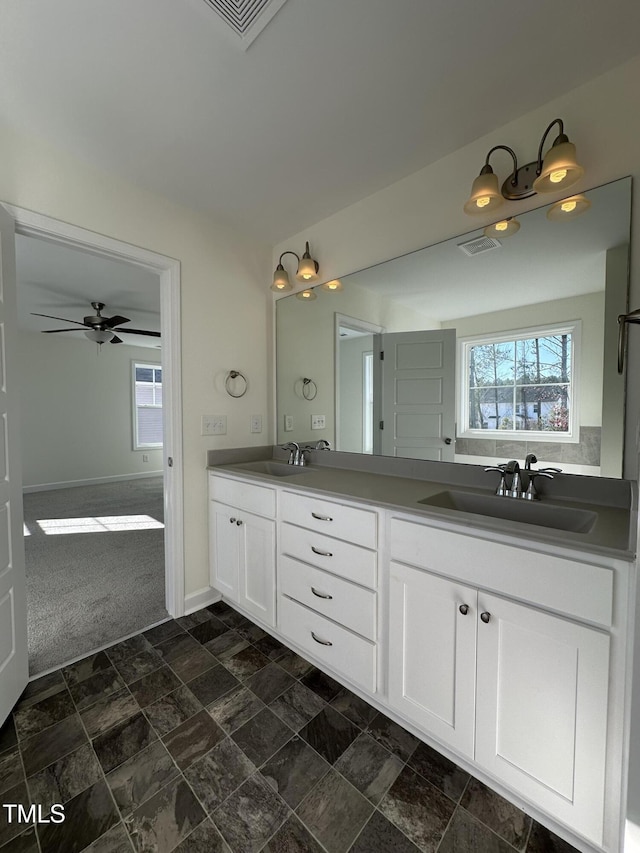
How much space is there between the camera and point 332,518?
1.53 metres

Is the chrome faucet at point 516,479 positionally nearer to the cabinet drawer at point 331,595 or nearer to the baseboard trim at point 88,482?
the cabinet drawer at point 331,595

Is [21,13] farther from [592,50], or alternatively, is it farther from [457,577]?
[457,577]

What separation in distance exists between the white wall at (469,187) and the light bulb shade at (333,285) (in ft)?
0.13

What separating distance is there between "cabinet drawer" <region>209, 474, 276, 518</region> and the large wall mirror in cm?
64

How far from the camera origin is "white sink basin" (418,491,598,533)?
1.27 metres

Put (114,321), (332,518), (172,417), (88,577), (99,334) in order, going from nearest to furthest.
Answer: (332,518) < (172,417) < (88,577) < (114,321) < (99,334)

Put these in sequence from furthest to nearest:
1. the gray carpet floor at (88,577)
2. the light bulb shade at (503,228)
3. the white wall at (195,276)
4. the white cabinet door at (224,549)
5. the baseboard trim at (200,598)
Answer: the baseboard trim at (200,598), the white cabinet door at (224,549), the gray carpet floor at (88,577), the white wall at (195,276), the light bulb shade at (503,228)

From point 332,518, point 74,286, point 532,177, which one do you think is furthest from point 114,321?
point 532,177

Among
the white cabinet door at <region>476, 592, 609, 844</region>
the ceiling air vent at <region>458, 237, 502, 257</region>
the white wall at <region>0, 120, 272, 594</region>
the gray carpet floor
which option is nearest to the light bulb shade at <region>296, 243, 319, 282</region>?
the white wall at <region>0, 120, 272, 594</region>

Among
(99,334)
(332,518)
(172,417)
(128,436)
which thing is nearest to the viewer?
(332,518)

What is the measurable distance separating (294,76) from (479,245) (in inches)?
39.5

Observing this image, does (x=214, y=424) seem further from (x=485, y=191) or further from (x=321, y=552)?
(x=485, y=191)

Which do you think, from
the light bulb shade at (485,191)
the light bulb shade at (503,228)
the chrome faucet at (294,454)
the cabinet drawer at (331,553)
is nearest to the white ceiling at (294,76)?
the light bulb shade at (485,191)

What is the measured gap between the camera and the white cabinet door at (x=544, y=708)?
0.92 m
